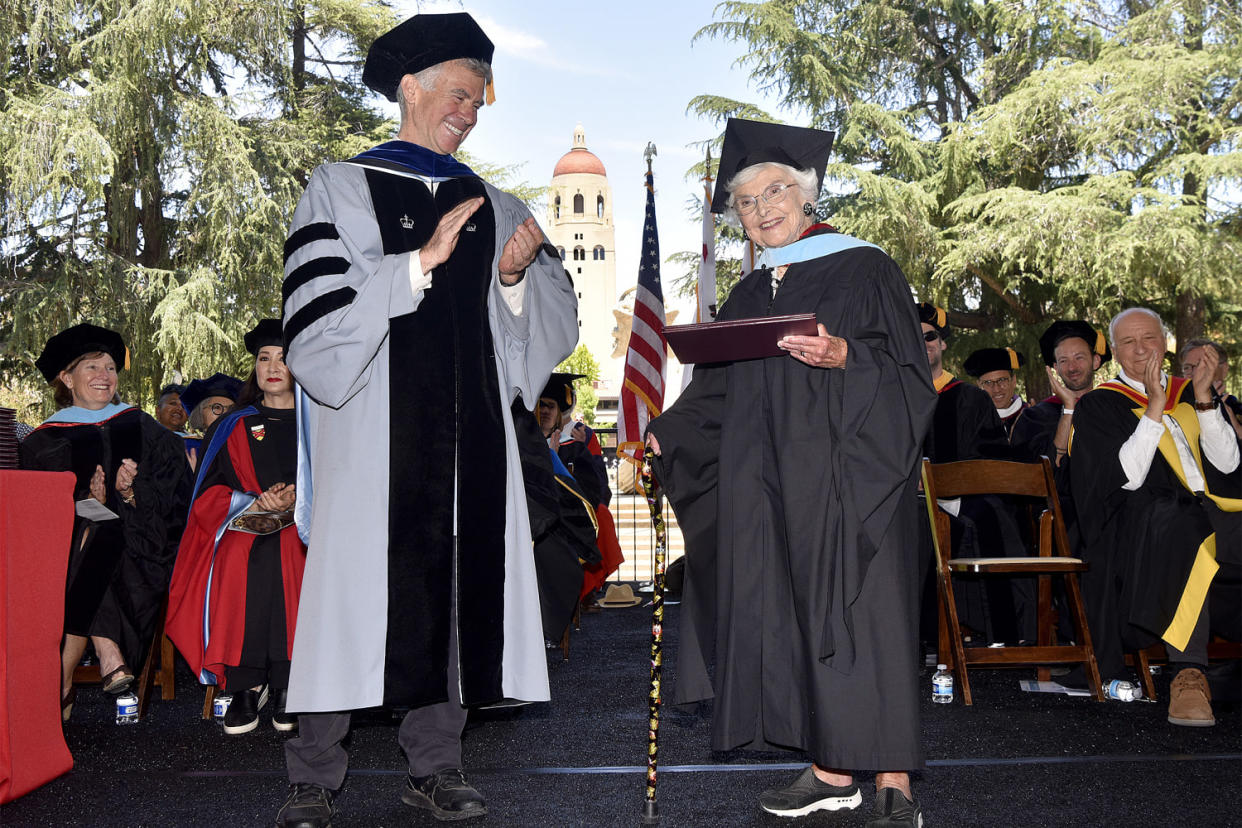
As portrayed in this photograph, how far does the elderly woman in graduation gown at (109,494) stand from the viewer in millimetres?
5578

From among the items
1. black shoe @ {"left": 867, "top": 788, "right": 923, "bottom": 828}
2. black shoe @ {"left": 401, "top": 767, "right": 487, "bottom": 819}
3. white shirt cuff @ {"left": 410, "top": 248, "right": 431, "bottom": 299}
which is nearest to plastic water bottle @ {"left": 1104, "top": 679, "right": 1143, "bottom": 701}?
black shoe @ {"left": 867, "top": 788, "right": 923, "bottom": 828}

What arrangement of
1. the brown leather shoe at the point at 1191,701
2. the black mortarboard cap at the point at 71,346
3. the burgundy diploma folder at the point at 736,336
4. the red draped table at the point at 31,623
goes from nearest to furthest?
the burgundy diploma folder at the point at 736,336 → the red draped table at the point at 31,623 → the brown leather shoe at the point at 1191,701 → the black mortarboard cap at the point at 71,346

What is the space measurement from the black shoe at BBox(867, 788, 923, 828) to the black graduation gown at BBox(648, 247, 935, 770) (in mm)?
184

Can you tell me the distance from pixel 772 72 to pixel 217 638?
16.8 metres

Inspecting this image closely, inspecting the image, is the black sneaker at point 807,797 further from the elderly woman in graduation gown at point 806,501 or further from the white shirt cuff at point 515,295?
the white shirt cuff at point 515,295

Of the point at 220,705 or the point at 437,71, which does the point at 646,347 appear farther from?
the point at 437,71

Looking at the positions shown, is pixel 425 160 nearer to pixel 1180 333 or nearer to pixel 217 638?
pixel 217 638

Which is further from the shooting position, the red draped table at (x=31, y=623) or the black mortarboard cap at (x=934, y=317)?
the black mortarboard cap at (x=934, y=317)

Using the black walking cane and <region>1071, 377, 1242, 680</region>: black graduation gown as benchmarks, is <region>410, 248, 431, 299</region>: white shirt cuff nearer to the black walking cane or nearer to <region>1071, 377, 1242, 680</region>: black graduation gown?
the black walking cane

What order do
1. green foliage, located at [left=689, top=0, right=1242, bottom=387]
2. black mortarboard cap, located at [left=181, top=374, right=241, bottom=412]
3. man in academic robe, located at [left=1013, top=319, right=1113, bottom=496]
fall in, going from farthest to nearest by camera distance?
1. green foliage, located at [left=689, top=0, right=1242, bottom=387]
2. black mortarboard cap, located at [left=181, top=374, right=241, bottom=412]
3. man in academic robe, located at [left=1013, top=319, right=1113, bottom=496]

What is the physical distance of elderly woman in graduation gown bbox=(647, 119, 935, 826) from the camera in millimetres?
3340

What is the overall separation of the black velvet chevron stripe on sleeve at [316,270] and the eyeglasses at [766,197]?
133cm

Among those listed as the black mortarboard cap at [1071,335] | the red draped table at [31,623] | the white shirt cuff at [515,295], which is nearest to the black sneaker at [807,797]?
the white shirt cuff at [515,295]

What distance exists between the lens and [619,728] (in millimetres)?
5078
